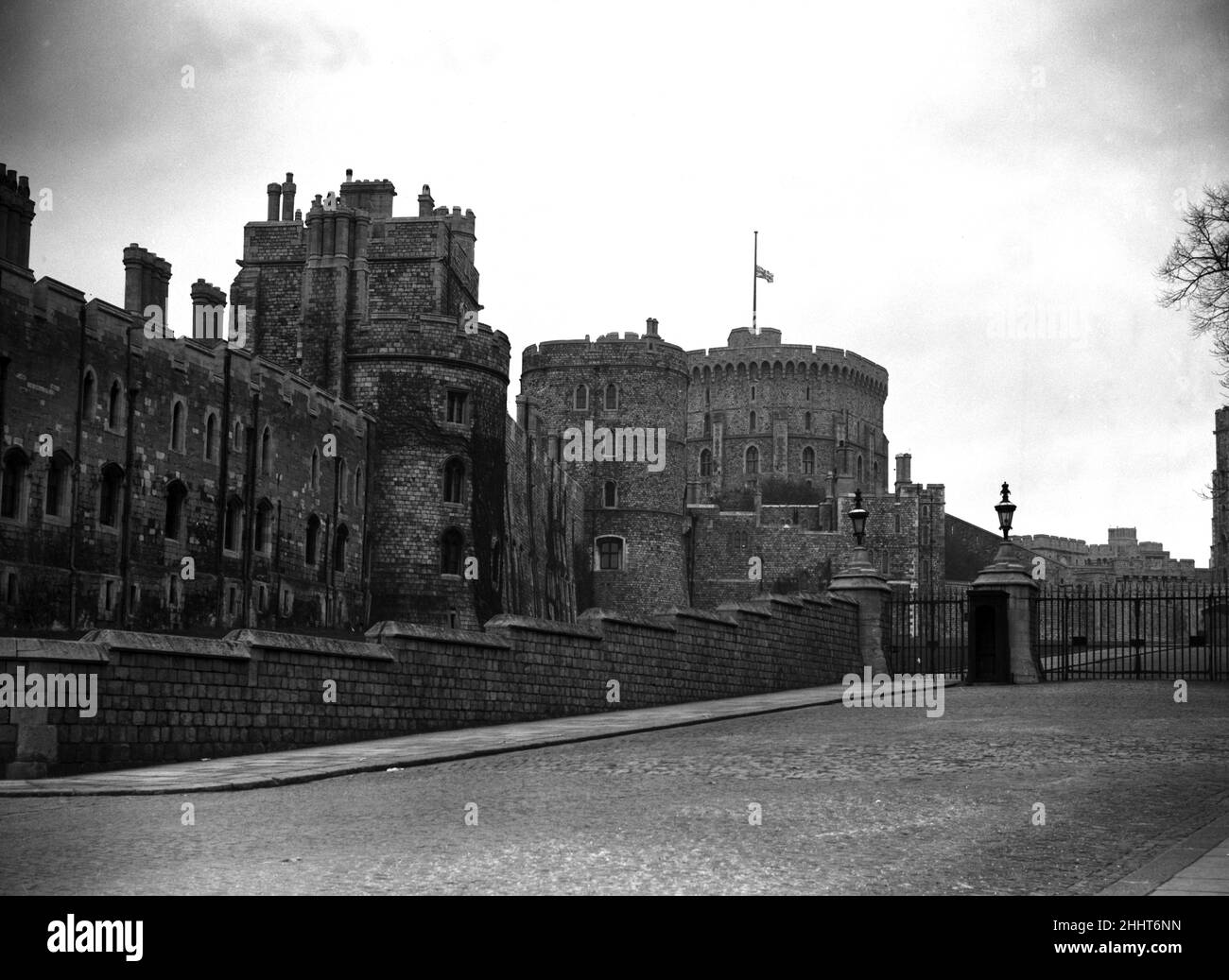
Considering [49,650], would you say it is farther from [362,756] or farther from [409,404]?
[409,404]

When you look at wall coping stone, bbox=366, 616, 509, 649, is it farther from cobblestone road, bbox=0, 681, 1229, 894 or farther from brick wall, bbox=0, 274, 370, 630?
brick wall, bbox=0, 274, 370, 630

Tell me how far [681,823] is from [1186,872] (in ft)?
11.6

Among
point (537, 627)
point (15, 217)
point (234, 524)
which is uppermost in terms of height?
point (15, 217)

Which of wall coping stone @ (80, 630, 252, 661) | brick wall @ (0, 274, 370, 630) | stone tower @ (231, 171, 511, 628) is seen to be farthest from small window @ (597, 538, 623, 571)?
wall coping stone @ (80, 630, 252, 661)

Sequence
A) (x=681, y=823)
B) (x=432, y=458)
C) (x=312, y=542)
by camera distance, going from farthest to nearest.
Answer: (x=432, y=458), (x=312, y=542), (x=681, y=823)

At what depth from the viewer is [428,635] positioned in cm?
1912

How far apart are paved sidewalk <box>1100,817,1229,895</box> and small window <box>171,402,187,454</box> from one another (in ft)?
86.5

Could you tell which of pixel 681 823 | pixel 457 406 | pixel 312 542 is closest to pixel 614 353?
pixel 457 406

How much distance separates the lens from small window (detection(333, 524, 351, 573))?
39.1m

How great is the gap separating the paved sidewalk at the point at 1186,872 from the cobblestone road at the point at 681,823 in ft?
0.63

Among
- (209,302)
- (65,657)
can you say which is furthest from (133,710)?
(209,302)

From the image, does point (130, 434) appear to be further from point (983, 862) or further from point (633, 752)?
point (983, 862)

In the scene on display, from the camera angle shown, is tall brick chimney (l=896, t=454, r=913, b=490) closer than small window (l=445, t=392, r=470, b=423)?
No
